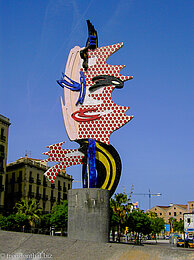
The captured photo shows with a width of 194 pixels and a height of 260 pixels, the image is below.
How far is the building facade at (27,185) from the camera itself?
5684 cm

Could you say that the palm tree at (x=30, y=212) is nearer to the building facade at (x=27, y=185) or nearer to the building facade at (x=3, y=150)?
the building facade at (x=3, y=150)

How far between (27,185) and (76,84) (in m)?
37.1

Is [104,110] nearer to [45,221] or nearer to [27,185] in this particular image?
[45,221]

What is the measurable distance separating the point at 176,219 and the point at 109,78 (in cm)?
9972

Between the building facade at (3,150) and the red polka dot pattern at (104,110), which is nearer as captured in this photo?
Result: the red polka dot pattern at (104,110)

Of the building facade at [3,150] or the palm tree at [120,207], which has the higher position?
the building facade at [3,150]

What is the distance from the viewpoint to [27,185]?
2232 inches

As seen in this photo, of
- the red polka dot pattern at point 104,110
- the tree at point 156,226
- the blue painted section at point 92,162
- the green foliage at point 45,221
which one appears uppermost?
the red polka dot pattern at point 104,110

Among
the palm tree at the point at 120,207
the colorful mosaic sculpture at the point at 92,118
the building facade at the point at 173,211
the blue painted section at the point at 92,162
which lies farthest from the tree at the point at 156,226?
the blue painted section at the point at 92,162

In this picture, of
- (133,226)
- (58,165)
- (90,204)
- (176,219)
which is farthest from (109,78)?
(176,219)

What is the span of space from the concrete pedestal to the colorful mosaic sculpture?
3394mm

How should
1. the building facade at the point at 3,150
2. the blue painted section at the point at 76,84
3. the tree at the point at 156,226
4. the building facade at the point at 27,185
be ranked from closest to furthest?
the blue painted section at the point at 76,84 < the building facade at the point at 3,150 < the building facade at the point at 27,185 < the tree at the point at 156,226

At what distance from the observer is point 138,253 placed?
9023mm

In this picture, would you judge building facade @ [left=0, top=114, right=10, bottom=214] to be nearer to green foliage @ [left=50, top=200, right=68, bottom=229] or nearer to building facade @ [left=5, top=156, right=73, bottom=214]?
building facade @ [left=5, top=156, right=73, bottom=214]
